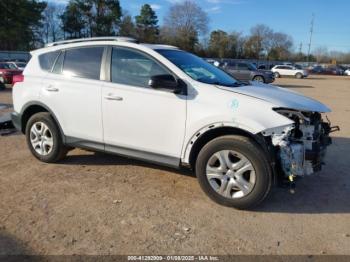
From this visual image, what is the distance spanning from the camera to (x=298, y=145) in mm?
3928

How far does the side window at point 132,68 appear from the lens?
4.51 m

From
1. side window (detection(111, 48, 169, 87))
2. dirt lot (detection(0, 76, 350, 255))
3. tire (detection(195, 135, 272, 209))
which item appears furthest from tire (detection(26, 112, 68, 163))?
tire (detection(195, 135, 272, 209))

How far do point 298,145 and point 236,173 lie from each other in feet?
2.44

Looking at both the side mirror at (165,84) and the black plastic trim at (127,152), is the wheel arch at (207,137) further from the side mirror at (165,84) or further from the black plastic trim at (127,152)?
the side mirror at (165,84)

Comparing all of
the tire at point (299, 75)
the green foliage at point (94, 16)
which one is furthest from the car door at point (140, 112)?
the green foliage at point (94, 16)

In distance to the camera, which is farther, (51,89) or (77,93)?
(51,89)

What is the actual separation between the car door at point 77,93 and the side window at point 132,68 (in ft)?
0.86

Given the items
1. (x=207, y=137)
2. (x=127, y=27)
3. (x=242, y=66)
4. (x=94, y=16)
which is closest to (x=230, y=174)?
(x=207, y=137)

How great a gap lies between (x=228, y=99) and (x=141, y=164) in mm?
2081

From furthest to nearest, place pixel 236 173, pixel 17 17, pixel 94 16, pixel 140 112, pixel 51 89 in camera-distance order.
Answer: pixel 94 16 < pixel 17 17 < pixel 51 89 < pixel 140 112 < pixel 236 173

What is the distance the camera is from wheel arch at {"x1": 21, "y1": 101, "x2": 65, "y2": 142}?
209 inches

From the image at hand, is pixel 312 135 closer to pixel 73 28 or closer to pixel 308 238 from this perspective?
pixel 308 238

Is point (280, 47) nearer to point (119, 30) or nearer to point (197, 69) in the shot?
point (119, 30)

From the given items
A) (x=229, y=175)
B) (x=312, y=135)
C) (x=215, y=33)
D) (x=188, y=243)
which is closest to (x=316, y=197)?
(x=312, y=135)
